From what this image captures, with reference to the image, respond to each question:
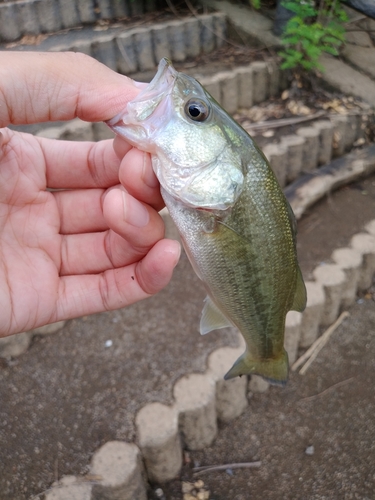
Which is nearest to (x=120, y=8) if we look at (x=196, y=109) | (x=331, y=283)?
(x=331, y=283)

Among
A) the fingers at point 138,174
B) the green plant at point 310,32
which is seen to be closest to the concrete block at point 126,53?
the green plant at point 310,32

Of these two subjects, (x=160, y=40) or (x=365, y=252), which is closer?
(x=365, y=252)

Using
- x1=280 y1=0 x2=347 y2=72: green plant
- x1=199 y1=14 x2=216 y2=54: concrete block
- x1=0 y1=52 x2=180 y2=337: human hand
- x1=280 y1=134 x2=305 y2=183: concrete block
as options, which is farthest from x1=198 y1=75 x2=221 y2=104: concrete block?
x1=0 y1=52 x2=180 y2=337: human hand

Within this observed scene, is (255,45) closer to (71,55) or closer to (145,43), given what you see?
(145,43)

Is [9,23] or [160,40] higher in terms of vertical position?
[9,23]

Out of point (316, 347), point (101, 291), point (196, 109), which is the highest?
point (196, 109)

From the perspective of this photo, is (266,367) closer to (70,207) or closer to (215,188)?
(215,188)

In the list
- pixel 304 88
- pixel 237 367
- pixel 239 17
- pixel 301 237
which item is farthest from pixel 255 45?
pixel 237 367
